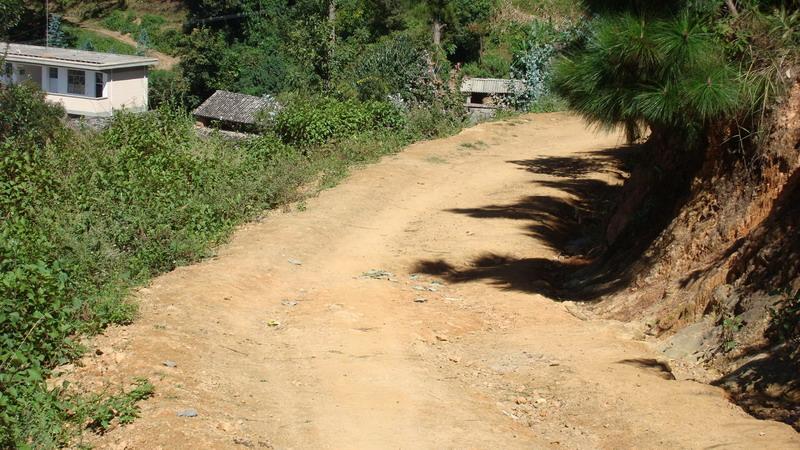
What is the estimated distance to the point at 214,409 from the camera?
6684 millimetres

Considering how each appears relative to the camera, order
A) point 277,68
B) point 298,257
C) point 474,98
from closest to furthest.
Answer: point 298,257 < point 474,98 < point 277,68

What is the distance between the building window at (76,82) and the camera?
1565 inches

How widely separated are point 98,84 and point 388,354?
112 feet

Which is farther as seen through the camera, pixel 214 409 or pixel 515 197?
Result: pixel 515 197

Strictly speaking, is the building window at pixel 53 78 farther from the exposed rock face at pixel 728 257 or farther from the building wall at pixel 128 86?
the exposed rock face at pixel 728 257

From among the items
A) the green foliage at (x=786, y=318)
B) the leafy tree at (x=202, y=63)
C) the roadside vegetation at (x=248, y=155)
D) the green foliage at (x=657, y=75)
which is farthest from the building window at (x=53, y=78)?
the green foliage at (x=786, y=318)

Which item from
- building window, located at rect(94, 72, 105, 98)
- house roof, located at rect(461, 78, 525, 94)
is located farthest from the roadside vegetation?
building window, located at rect(94, 72, 105, 98)


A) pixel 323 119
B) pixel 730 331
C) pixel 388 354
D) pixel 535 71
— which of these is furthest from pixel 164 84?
pixel 730 331

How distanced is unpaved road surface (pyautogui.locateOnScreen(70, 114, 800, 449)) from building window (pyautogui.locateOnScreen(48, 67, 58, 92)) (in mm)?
29140

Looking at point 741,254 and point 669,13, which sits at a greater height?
point 669,13

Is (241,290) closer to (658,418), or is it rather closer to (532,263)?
(532,263)

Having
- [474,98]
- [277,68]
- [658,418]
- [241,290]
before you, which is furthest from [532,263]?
[277,68]

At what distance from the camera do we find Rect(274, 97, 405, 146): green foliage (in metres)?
17.5

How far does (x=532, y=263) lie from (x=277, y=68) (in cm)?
3075
